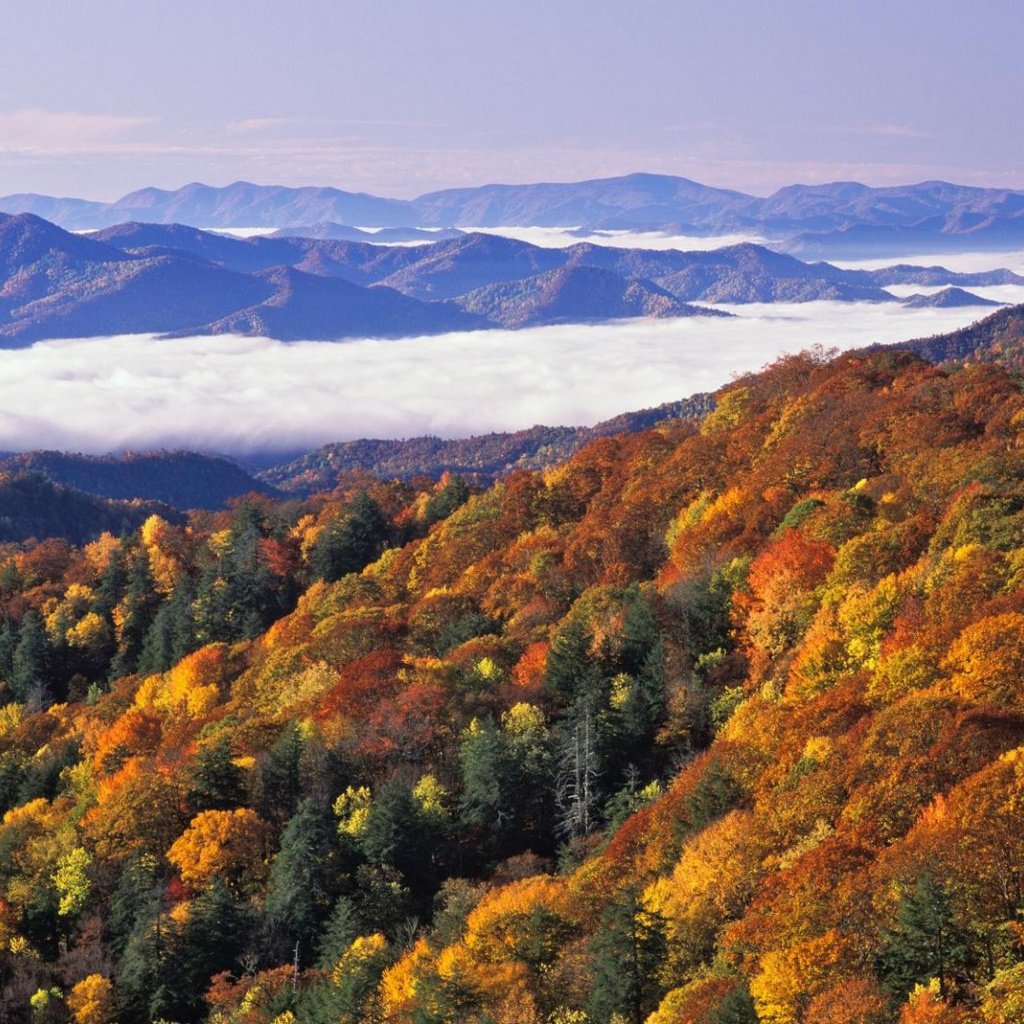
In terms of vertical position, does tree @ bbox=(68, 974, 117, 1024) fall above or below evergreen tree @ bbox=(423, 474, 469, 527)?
below

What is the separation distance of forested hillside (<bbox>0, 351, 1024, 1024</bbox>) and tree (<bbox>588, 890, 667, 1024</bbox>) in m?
0.10

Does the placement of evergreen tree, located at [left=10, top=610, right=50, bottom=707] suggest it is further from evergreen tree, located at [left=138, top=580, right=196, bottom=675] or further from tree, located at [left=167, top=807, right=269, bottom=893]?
tree, located at [left=167, top=807, right=269, bottom=893]

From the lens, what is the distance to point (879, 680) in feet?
168

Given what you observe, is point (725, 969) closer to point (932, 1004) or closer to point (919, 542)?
point (932, 1004)

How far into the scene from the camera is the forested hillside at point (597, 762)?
127 ft

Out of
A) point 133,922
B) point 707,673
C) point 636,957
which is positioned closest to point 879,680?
point 707,673

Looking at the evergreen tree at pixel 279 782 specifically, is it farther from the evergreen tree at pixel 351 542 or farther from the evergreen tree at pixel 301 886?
the evergreen tree at pixel 351 542

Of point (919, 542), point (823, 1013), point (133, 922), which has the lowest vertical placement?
point (133, 922)

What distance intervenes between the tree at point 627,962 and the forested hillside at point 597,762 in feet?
0.32

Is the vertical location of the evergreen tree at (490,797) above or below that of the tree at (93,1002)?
above

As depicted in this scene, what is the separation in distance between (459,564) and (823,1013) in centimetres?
6797

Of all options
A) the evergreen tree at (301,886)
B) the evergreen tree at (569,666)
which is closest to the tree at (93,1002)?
the evergreen tree at (301,886)

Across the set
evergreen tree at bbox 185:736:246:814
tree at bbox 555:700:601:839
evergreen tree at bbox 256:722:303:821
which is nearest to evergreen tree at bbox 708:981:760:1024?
tree at bbox 555:700:601:839

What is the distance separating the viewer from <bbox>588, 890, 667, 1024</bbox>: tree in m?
38.3
